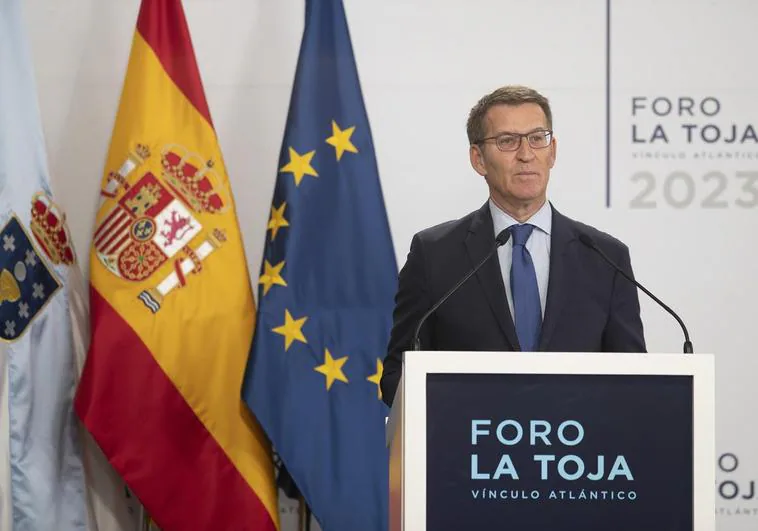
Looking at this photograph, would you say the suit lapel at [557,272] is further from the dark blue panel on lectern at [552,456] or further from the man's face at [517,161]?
the dark blue panel on lectern at [552,456]

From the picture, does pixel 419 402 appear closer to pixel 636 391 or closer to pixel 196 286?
pixel 636 391

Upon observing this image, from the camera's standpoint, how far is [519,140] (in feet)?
9.74

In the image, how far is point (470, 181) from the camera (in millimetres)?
4699

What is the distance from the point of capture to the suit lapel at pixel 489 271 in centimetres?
274

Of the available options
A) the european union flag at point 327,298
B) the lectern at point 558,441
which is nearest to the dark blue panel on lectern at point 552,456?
the lectern at point 558,441

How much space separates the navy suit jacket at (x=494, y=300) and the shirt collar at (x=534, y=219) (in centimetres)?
2

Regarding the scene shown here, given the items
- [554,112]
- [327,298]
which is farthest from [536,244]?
[554,112]

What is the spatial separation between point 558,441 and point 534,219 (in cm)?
105

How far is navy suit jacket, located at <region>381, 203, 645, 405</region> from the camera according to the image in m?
2.75

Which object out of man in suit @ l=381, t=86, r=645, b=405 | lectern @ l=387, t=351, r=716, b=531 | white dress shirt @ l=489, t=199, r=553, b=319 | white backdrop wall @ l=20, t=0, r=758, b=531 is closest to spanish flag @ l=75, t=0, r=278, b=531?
white backdrop wall @ l=20, t=0, r=758, b=531

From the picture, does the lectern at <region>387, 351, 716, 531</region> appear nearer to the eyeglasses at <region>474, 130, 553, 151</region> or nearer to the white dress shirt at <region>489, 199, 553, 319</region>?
the white dress shirt at <region>489, 199, 553, 319</region>

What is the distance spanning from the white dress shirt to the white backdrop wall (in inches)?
66.9

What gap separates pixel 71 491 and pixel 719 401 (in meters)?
2.48

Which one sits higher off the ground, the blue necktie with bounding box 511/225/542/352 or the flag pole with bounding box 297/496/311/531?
the blue necktie with bounding box 511/225/542/352
